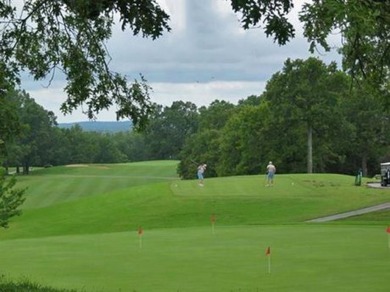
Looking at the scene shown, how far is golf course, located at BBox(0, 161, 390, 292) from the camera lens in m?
14.3

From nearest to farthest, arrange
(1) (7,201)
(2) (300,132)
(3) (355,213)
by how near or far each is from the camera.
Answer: (1) (7,201), (3) (355,213), (2) (300,132)

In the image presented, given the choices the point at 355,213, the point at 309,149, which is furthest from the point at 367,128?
the point at 355,213

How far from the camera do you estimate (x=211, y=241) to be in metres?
22.5

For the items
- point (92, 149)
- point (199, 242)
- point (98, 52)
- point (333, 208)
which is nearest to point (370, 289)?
point (98, 52)

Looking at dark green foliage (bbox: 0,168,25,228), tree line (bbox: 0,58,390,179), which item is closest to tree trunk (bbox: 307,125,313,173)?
tree line (bbox: 0,58,390,179)

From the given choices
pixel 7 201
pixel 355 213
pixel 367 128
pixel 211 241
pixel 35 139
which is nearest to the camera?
pixel 211 241

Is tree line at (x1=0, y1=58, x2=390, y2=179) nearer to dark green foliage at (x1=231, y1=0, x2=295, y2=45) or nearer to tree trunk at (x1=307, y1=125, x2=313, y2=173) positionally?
tree trunk at (x1=307, y1=125, x2=313, y2=173)

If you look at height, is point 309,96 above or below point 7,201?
above

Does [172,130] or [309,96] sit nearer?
[309,96]

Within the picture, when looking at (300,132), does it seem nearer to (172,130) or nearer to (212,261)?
(212,261)

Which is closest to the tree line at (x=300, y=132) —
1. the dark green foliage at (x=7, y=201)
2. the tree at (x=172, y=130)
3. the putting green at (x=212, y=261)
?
the tree at (x=172, y=130)

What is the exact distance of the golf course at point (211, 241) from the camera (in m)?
14.3

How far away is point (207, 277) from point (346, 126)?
61927mm

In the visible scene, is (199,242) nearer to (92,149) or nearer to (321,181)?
(321,181)
